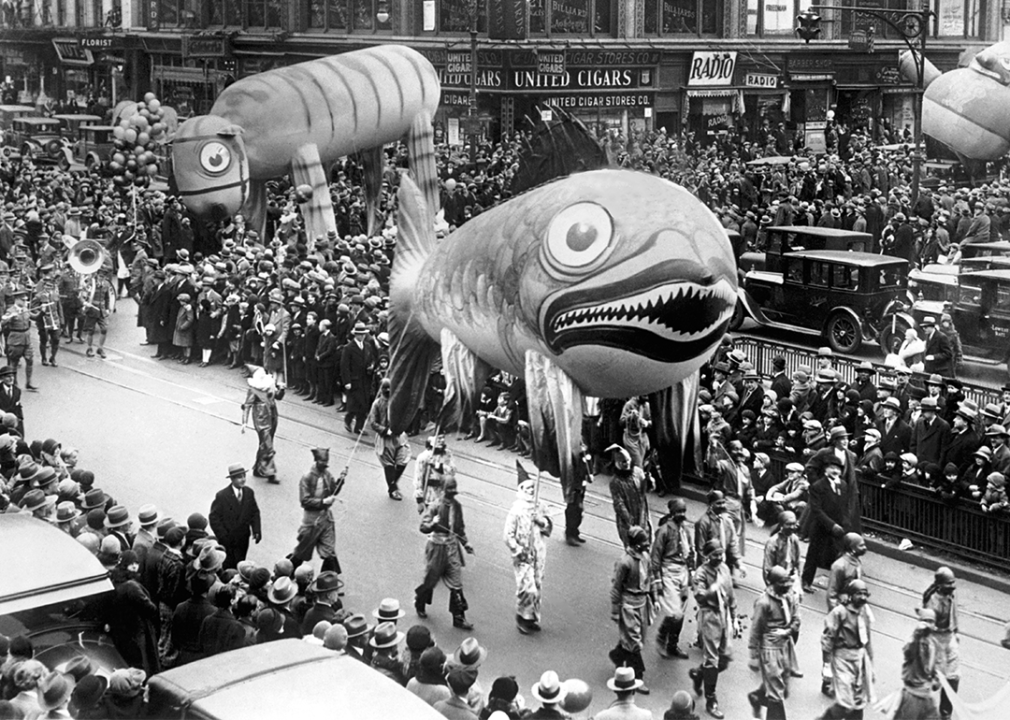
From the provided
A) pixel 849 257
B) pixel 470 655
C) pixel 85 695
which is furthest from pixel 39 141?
pixel 85 695

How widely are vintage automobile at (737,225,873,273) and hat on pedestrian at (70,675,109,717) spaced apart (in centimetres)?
1703

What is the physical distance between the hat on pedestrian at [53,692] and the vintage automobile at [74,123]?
130ft

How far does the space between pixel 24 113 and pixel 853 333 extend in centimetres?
3582

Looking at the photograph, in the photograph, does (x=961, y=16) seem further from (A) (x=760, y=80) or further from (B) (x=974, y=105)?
(A) (x=760, y=80)

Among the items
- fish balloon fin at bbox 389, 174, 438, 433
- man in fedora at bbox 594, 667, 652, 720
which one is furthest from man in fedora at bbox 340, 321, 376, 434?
man in fedora at bbox 594, 667, 652, 720

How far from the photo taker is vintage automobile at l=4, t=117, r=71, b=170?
43500 mm

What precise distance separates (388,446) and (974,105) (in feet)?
76.4

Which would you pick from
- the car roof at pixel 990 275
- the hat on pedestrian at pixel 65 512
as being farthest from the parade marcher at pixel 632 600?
the car roof at pixel 990 275

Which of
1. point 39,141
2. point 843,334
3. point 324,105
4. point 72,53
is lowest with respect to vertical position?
point 843,334

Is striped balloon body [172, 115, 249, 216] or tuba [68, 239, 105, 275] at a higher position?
striped balloon body [172, 115, 249, 216]

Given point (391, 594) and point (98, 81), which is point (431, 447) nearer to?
A: point (391, 594)

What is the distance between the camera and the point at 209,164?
27.4m

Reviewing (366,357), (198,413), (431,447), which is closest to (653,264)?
Result: (431,447)

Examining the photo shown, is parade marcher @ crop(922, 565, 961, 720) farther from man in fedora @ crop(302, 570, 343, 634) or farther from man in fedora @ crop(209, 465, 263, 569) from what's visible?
man in fedora @ crop(209, 465, 263, 569)
